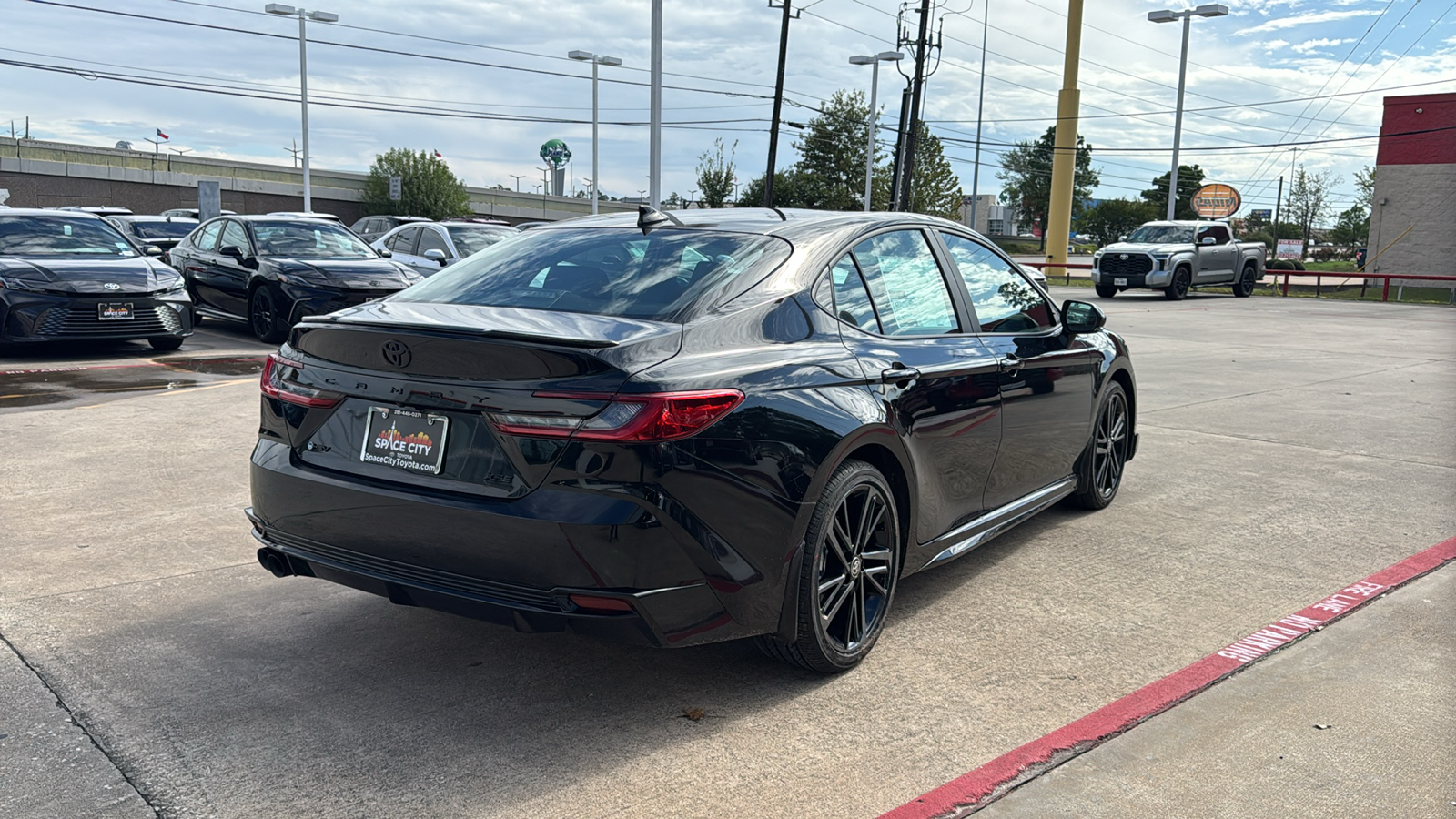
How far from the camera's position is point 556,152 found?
8469 centimetres

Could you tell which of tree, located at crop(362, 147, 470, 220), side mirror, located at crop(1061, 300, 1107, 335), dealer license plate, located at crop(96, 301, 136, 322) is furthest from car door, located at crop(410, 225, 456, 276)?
tree, located at crop(362, 147, 470, 220)

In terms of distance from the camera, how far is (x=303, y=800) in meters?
2.92

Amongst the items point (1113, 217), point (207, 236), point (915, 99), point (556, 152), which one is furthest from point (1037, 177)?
point (207, 236)

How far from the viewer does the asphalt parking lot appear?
305cm

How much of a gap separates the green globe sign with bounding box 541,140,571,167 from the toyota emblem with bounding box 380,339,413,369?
8406 centimetres

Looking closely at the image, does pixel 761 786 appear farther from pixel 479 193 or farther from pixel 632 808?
pixel 479 193

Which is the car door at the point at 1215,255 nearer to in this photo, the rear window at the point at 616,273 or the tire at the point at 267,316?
the tire at the point at 267,316

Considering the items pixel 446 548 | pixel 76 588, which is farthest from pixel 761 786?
pixel 76 588

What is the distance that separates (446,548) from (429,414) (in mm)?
397

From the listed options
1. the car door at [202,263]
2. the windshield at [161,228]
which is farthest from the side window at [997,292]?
the windshield at [161,228]

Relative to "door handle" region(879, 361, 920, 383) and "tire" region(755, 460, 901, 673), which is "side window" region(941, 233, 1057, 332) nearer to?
"door handle" region(879, 361, 920, 383)

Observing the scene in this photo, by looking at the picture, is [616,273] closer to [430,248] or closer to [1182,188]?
[430,248]

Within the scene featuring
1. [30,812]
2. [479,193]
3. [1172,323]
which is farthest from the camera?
[479,193]

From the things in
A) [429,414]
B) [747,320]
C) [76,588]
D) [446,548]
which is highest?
[747,320]
